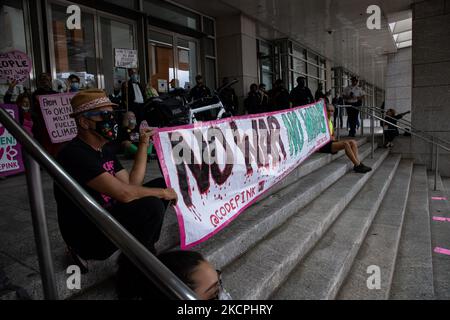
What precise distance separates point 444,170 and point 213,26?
868 centimetres

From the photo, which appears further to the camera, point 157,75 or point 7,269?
point 157,75

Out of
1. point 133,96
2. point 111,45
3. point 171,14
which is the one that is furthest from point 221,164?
point 171,14

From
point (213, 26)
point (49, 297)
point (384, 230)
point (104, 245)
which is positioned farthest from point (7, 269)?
point (213, 26)

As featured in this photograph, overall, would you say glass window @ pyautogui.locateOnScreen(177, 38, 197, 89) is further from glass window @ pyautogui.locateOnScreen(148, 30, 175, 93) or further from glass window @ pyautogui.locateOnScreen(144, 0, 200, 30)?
glass window @ pyautogui.locateOnScreen(144, 0, 200, 30)

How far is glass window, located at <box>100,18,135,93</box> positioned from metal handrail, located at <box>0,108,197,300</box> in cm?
702

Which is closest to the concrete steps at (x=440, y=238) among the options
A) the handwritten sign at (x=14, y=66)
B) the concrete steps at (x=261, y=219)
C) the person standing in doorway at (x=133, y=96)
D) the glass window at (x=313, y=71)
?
the concrete steps at (x=261, y=219)

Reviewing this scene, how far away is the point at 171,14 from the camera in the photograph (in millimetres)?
9859

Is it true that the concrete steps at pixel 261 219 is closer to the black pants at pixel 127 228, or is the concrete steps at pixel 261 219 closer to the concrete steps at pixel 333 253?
the concrete steps at pixel 333 253

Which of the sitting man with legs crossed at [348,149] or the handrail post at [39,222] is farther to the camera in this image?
the sitting man with legs crossed at [348,149]

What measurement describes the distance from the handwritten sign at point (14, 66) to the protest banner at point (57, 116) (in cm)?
61

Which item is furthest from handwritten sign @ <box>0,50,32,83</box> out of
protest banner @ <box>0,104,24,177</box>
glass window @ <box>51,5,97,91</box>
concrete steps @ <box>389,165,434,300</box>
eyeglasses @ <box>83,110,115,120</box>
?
concrete steps @ <box>389,165,434,300</box>

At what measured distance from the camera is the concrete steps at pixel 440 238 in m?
3.36
